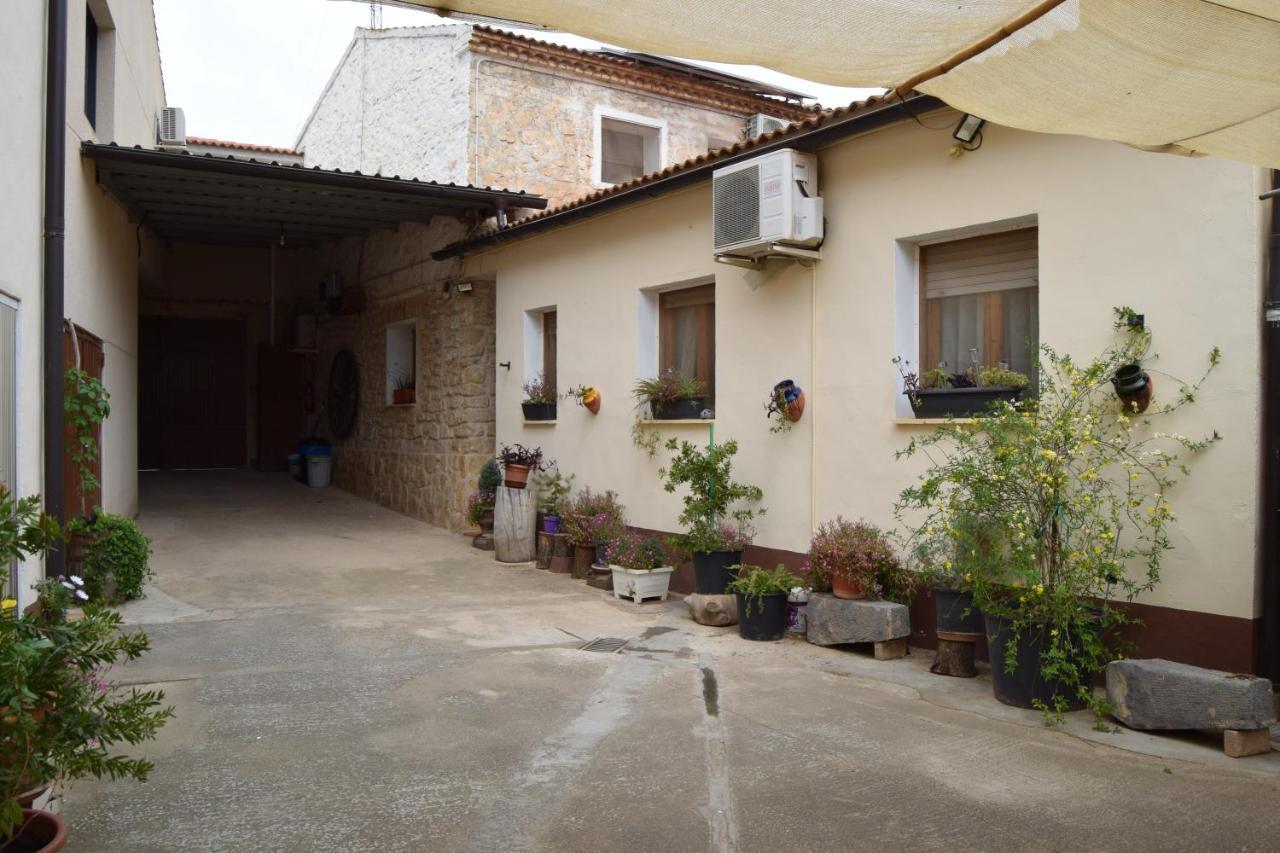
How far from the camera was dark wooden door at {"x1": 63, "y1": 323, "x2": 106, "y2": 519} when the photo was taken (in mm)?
6918

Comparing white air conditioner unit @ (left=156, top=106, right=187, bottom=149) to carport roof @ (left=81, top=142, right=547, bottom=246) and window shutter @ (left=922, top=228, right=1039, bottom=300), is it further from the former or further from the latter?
window shutter @ (left=922, top=228, right=1039, bottom=300)

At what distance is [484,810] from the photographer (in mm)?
3658

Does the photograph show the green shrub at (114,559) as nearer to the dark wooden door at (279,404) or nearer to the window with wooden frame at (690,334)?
the window with wooden frame at (690,334)

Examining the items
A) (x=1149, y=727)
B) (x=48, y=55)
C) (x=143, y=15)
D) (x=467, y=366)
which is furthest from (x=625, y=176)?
(x=1149, y=727)

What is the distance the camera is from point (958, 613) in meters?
5.58

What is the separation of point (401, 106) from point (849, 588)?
33.1 feet

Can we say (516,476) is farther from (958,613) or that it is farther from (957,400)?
(958,613)

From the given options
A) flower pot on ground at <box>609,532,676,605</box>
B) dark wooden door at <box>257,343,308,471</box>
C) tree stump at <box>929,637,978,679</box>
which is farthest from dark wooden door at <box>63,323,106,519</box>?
dark wooden door at <box>257,343,308,471</box>

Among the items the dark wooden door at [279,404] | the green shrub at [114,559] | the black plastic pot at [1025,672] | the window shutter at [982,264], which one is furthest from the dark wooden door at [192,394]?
the black plastic pot at [1025,672]

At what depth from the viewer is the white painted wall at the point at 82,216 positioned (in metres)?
5.10

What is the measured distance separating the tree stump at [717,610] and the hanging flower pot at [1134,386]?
3001 mm

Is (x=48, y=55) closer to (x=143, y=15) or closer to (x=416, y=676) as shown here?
(x=416, y=676)

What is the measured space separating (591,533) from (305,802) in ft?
17.4

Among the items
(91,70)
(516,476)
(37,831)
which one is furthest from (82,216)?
(37,831)
